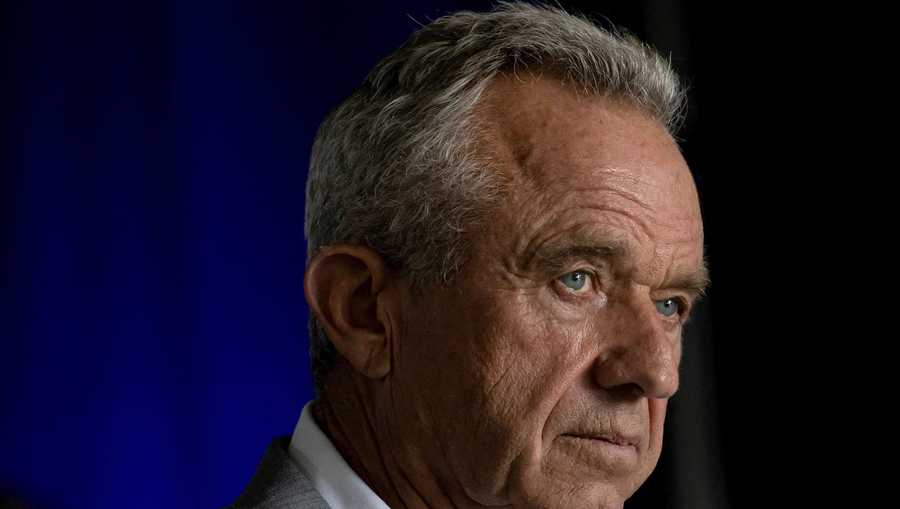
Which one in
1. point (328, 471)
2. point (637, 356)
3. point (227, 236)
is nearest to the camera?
point (637, 356)

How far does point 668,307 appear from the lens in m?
1.89

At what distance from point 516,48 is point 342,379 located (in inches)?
22.7

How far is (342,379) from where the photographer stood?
1924 mm

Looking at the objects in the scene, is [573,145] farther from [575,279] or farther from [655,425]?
[655,425]

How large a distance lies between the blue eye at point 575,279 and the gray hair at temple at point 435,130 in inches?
5.7

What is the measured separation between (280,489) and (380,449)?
0.16m

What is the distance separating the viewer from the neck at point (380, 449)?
5.89 ft

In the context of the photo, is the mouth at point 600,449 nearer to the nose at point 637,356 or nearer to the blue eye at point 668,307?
the nose at point 637,356

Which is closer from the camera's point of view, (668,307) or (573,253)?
(573,253)

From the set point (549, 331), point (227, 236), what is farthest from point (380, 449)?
point (227, 236)

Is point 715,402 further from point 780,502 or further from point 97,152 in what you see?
point 97,152

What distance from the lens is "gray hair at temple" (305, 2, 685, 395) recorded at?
1.76 metres

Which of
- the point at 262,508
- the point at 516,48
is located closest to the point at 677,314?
the point at 516,48

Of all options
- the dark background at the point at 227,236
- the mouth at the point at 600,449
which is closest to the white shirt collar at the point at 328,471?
the mouth at the point at 600,449
